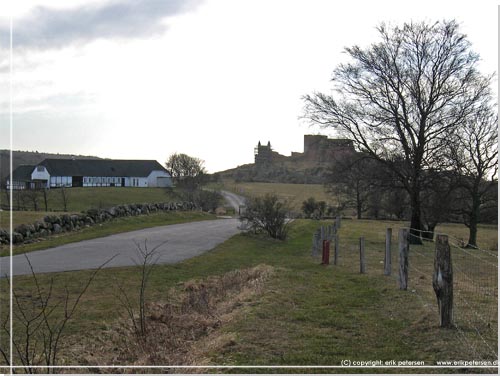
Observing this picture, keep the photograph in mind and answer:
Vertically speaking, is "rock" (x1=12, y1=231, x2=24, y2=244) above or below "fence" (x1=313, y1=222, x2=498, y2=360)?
above

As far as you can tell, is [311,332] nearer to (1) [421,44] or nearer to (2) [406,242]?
(2) [406,242]

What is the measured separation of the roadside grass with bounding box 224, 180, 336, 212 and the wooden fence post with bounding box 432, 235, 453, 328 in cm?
4230

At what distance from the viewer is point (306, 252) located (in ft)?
68.1

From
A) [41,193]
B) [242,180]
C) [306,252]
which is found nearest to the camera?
A: [306,252]

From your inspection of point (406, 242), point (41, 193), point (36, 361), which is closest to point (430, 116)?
point (406, 242)

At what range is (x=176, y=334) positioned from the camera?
→ 22.9 ft

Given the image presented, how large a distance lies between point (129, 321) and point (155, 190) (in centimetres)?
7005

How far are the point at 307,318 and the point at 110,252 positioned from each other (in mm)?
9861

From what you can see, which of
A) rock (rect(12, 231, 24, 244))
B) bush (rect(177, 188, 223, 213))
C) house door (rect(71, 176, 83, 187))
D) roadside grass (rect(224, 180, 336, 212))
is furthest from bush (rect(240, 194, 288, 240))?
house door (rect(71, 176, 83, 187))

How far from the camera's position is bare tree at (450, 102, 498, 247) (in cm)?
2591

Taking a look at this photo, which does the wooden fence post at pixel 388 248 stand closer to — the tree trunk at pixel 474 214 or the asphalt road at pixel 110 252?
the asphalt road at pixel 110 252

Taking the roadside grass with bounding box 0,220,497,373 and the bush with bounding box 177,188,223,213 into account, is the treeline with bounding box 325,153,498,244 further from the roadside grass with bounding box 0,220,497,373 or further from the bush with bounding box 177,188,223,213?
the bush with bounding box 177,188,223,213

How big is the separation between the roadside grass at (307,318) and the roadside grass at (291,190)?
37.5 metres

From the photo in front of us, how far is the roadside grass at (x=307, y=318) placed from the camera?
5.54m
